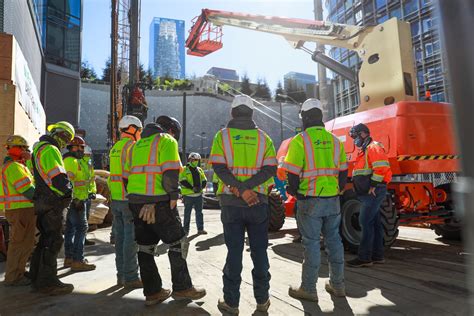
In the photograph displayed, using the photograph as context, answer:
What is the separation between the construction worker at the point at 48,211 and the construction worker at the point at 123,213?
539 mm

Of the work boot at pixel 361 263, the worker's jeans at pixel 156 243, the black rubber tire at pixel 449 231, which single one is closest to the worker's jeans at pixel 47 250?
the worker's jeans at pixel 156 243

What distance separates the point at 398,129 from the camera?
551 centimetres

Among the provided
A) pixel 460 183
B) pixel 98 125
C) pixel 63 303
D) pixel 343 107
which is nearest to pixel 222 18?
pixel 63 303

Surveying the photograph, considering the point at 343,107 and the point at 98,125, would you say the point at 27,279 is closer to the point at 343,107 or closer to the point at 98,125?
the point at 343,107

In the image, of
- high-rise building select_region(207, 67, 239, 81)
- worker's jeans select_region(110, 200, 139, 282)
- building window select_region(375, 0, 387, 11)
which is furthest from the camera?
high-rise building select_region(207, 67, 239, 81)

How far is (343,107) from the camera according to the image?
32219mm

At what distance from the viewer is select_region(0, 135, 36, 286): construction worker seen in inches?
172

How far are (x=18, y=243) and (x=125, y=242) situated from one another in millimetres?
1480

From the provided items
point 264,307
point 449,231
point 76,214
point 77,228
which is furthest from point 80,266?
point 449,231

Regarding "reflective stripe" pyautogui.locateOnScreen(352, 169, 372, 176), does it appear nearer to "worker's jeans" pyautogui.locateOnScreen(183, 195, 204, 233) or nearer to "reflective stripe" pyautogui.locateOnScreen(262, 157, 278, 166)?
"reflective stripe" pyautogui.locateOnScreen(262, 157, 278, 166)

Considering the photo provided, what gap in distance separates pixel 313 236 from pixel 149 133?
78.6 inches

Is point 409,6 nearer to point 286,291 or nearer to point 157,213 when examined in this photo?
point 286,291

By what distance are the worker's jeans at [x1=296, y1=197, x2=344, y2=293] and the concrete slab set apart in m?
0.24

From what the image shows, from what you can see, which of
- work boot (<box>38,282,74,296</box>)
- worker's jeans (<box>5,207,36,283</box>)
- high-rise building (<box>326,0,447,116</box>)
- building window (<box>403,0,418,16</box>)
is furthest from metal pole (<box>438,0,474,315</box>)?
building window (<box>403,0,418,16</box>)
